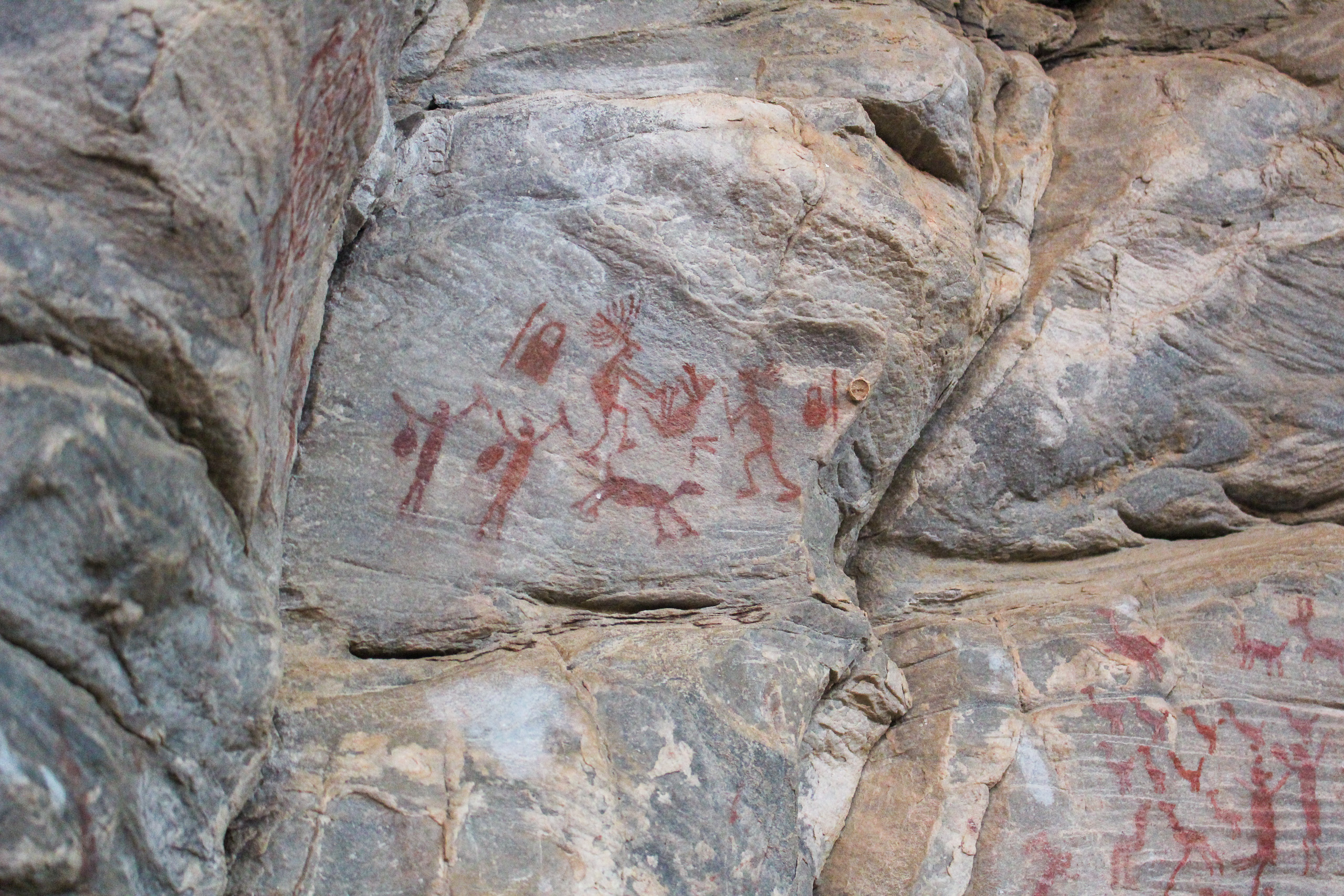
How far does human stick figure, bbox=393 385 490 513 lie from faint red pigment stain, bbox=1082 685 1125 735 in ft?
8.30

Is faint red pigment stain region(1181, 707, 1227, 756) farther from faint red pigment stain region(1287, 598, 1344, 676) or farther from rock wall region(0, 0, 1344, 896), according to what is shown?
faint red pigment stain region(1287, 598, 1344, 676)

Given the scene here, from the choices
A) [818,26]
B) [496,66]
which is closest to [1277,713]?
[818,26]

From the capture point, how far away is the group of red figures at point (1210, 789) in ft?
14.1

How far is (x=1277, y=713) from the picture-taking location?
4488mm

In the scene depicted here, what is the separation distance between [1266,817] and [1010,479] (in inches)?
61.4

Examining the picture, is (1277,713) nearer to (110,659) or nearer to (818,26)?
(818,26)

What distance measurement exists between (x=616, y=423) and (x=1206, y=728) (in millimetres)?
2475

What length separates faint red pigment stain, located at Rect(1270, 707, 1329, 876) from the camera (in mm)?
4355

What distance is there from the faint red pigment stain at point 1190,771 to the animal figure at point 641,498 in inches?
76.9

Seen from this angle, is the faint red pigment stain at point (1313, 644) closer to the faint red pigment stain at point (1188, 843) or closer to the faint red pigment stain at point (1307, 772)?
the faint red pigment stain at point (1307, 772)

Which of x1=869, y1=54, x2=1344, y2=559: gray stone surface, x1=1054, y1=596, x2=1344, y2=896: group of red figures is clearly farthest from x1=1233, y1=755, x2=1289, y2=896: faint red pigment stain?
x1=869, y1=54, x2=1344, y2=559: gray stone surface

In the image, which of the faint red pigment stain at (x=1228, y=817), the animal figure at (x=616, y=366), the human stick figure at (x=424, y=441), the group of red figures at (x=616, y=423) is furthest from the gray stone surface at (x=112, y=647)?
the faint red pigment stain at (x=1228, y=817)

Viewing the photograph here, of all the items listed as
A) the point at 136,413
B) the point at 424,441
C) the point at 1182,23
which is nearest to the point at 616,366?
the point at 424,441

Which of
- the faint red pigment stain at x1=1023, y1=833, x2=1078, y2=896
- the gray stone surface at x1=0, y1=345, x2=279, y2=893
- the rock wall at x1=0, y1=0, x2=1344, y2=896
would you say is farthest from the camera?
the faint red pigment stain at x1=1023, y1=833, x2=1078, y2=896
